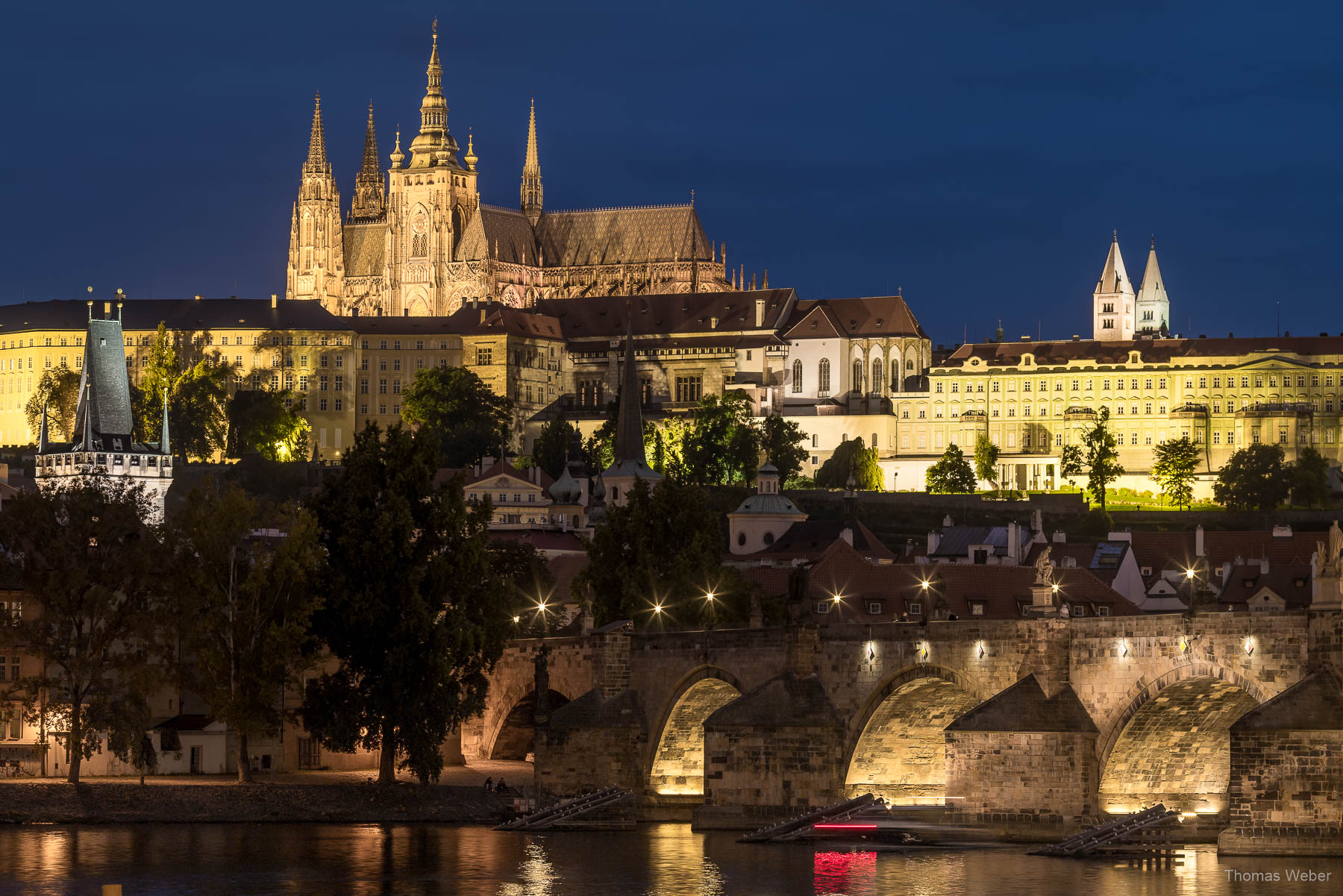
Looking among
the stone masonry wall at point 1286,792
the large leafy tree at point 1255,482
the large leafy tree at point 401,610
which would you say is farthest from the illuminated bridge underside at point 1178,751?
the large leafy tree at point 1255,482

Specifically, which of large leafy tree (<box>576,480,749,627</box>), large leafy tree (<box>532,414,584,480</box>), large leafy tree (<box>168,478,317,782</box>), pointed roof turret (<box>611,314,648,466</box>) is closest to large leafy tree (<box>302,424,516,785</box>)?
large leafy tree (<box>168,478,317,782</box>)

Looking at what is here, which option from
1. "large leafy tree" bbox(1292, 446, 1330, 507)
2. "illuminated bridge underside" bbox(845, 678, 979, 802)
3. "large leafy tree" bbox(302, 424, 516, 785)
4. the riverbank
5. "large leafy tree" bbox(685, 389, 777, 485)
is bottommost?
the riverbank

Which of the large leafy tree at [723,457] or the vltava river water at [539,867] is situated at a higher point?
the large leafy tree at [723,457]

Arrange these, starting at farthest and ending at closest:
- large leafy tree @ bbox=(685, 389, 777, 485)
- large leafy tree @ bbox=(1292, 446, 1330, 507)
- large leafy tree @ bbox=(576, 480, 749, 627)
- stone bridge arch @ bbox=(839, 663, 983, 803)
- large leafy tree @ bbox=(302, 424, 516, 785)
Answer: large leafy tree @ bbox=(685, 389, 777, 485)
large leafy tree @ bbox=(1292, 446, 1330, 507)
large leafy tree @ bbox=(576, 480, 749, 627)
large leafy tree @ bbox=(302, 424, 516, 785)
stone bridge arch @ bbox=(839, 663, 983, 803)

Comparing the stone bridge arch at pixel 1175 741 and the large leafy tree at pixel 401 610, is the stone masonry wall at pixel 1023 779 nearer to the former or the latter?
the stone bridge arch at pixel 1175 741

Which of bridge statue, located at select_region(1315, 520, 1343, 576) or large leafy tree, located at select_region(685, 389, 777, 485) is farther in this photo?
large leafy tree, located at select_region(685, 389, 777, 485)

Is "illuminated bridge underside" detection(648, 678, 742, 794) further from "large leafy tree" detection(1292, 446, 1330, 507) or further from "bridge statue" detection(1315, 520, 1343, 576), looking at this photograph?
"large leafy tree" detection(1292, 446, 1330, 507)

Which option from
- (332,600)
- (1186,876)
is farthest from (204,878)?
(1186,876)

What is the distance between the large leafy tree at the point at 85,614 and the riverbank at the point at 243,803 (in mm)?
1427

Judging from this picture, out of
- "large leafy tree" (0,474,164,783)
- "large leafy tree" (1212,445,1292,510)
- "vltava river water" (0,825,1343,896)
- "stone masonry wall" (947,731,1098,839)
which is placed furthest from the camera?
"large leafy tree" (1212,445,1292,510)

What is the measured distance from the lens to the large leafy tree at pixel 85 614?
7262 cm

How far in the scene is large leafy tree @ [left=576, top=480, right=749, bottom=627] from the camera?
3482 inches

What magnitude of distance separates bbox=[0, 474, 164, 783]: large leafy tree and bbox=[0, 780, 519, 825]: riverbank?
1427 millimetres

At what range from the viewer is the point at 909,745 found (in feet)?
227
